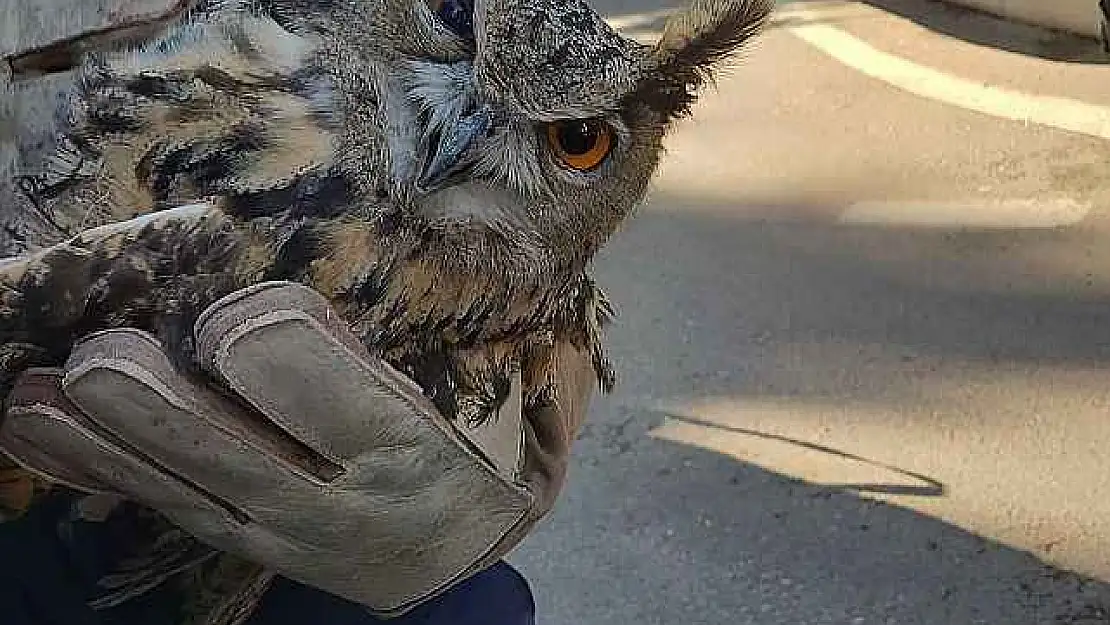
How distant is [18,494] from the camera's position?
118 cm

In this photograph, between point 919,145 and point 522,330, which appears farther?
point 919,145

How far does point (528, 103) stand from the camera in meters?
1.14

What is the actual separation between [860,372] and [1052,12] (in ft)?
5.76

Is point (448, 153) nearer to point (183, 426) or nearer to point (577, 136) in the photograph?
point (577, 136)

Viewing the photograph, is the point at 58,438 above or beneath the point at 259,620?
above

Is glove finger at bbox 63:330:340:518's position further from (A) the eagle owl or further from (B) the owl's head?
(B) the owl's head

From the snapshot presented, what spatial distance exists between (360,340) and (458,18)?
250mm

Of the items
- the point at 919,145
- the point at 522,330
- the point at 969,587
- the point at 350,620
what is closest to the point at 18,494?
the point at 350,620

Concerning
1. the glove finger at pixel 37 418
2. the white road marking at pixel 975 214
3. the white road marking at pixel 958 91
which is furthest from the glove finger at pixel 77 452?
the white road marking at pixel 958 91

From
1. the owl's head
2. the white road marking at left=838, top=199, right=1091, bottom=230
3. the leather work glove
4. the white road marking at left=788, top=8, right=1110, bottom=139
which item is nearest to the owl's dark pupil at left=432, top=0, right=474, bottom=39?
the owl's head

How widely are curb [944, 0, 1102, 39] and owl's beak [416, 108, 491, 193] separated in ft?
10.6

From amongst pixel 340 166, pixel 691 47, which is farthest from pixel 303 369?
pixel 691 47

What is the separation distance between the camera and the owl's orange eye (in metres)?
1.19

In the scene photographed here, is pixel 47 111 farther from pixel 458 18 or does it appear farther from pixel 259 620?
pixel 259 620
